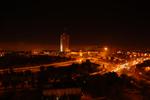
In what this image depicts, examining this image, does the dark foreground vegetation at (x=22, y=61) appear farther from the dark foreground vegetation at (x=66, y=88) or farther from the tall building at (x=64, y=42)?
the tall building at (x=64, y=42)

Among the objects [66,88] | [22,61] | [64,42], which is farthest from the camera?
[64,42]

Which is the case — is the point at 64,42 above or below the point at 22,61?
above

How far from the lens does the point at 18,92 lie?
392 inches

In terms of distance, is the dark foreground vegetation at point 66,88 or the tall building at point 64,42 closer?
the dark foreground vegetation at point 66,88

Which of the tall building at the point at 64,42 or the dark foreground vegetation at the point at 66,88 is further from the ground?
the tall building at the point at 64,42

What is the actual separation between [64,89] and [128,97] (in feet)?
8.79

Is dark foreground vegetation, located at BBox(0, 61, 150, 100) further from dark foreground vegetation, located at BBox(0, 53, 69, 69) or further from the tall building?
the tall building

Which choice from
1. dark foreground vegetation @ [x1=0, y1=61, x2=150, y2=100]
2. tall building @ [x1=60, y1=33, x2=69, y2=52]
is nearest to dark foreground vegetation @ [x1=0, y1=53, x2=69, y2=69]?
dark foreground vegetation @ [x1=0, y1=61, x2=150, y2=100]

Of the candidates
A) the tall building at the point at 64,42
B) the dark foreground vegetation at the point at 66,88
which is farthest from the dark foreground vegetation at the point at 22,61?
the tall building at the point at 64,42

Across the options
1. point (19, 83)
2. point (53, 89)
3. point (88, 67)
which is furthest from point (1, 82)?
point (88, 67)

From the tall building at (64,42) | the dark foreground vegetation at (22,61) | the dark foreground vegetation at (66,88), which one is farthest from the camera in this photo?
the tall building at (64,42)

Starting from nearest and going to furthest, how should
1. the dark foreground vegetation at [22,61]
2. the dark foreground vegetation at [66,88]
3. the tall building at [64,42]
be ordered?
the dark foreground vegetation at [66,88]
the dark foreground vegetation at [22,61]
the tall building at [64,42]

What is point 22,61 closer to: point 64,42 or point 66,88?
point 66,88

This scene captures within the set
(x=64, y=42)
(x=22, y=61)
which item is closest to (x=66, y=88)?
(x=22, y=61)
